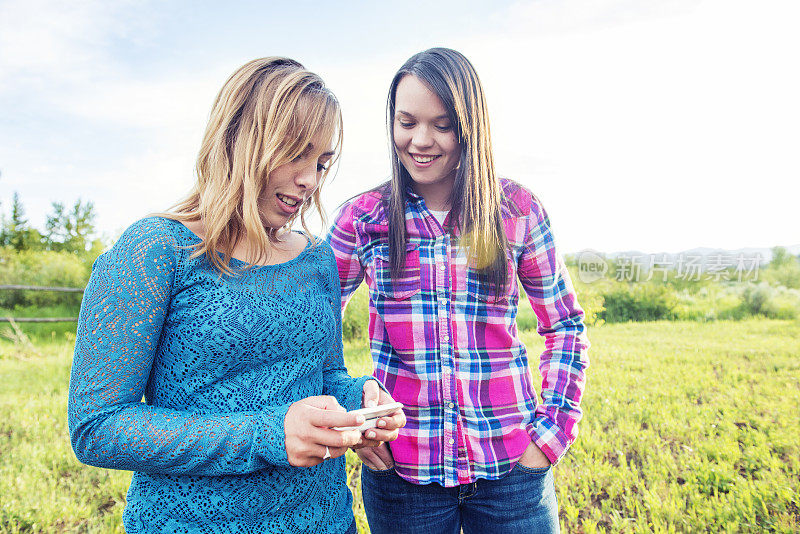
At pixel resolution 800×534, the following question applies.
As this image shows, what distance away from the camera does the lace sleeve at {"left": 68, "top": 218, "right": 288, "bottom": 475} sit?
113cm

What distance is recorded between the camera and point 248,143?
1358 millimetres

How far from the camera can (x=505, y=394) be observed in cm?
196

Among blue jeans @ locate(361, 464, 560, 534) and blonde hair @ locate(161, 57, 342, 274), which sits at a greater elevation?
blonde hair @ locate(161, 57, 342, 274)

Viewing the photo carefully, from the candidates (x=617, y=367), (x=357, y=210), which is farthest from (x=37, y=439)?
(x=617, y=367)

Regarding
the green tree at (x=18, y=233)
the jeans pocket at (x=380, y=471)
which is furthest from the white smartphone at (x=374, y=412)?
the green tree at (x=18, y=233)

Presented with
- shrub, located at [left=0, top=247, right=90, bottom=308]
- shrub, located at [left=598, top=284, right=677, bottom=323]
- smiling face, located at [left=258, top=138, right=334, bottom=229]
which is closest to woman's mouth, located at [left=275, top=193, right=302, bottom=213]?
smiling face, located at [left=258, top=138, right=334, bottom=229]

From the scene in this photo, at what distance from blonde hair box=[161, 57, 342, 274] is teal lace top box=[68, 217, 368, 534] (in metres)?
0.09

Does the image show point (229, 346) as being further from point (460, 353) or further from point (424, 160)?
point (424, 160)

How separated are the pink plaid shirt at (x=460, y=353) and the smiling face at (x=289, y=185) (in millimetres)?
585

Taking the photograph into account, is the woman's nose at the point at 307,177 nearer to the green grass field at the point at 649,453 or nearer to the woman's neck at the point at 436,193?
the woman's neck at the point at 436,193

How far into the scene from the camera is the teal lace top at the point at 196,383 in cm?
114

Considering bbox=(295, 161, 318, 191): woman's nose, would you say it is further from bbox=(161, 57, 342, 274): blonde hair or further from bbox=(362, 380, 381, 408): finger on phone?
bbox=(362, 380, 381, 408): finger on phone

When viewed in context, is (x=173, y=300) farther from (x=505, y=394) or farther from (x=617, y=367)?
(x=617, y=367)

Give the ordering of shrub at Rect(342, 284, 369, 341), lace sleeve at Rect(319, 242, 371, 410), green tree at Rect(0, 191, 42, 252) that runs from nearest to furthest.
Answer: lace sleeve at Rect(319, 242, 371, 410) < shrub at Rect(342, 284, 369, 341) < green tree at Rect(0, 191, 42, 252)
